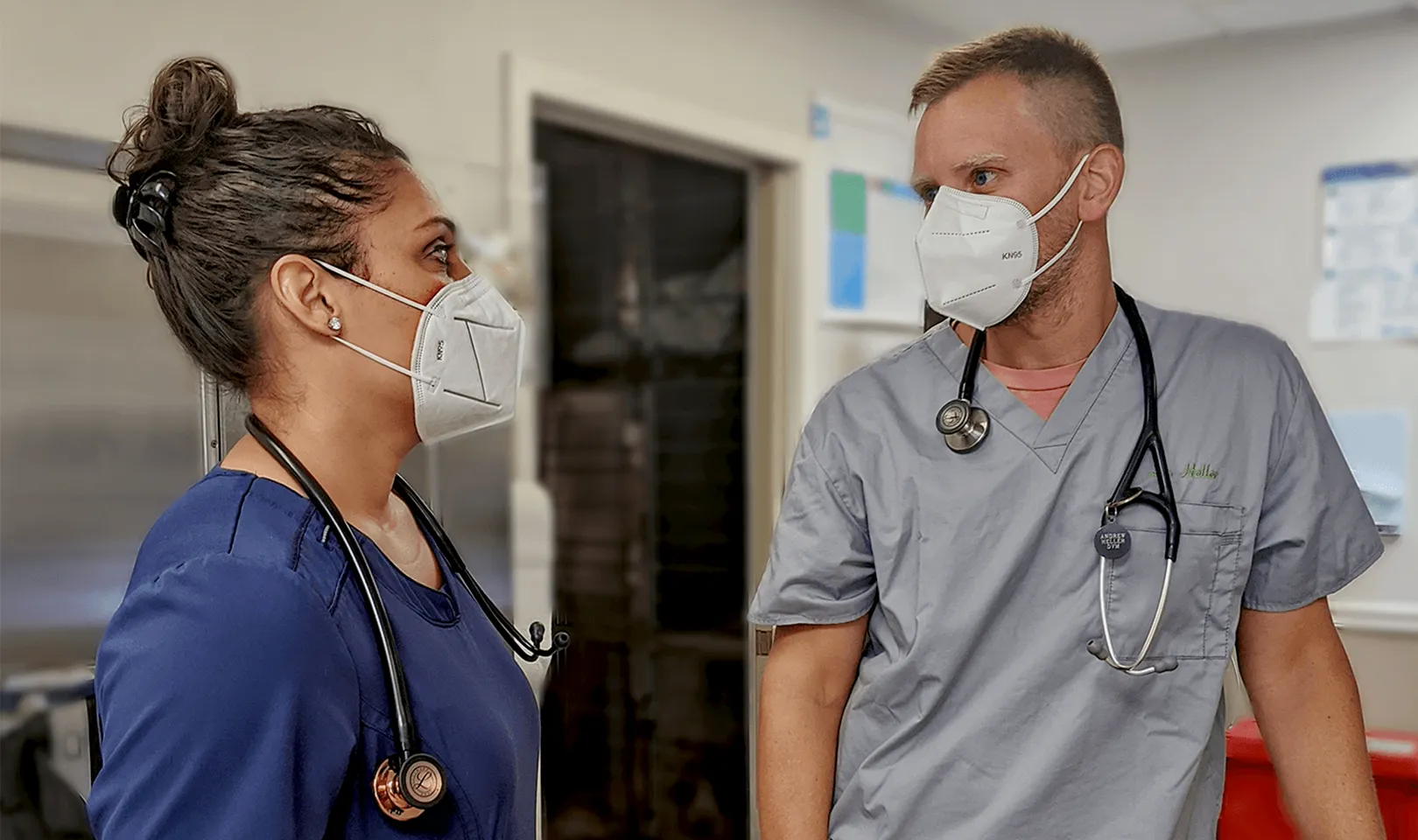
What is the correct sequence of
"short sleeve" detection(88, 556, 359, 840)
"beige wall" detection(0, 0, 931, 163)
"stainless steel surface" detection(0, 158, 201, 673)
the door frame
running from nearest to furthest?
1. "short sleeve" detection(88, 556, 359, 840)
2. "stainless steel surface" detection(0, 158, 201, 673)
3. "beige wall" detection(0, 0, 931, 163)
4. the door frame

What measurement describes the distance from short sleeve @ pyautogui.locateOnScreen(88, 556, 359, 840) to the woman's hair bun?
13.7 inches

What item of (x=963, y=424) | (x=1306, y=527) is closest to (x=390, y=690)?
(x=963, y=424)

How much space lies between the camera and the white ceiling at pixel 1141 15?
3039 millimetres

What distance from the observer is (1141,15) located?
3.15 metres

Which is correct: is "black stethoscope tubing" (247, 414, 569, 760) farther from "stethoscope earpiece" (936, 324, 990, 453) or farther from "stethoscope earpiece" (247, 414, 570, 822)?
"stethoscope earpiece" (936, 324, 990, 453)

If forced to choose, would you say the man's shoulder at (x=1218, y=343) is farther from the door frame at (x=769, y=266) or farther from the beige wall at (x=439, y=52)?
the door frame at (x=769, y=266)

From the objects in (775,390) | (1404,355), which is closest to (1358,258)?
(1404,355)

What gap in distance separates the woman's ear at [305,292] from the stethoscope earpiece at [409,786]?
0.35 metres

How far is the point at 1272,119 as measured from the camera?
3.24 metres

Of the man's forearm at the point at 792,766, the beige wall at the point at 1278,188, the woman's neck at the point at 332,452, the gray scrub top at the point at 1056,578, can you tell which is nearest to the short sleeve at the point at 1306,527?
the gray scrub top at the point at 1056,578

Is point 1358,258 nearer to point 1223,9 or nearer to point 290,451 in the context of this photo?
point 1223,9

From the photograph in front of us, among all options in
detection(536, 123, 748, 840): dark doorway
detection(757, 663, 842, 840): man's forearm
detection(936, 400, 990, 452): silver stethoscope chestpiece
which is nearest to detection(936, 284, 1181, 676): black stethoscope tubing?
detection(936, 400, 990, 452): silver stethoscope chestpiece

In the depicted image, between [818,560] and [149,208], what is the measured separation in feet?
2.12

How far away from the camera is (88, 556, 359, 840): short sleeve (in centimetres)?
80
